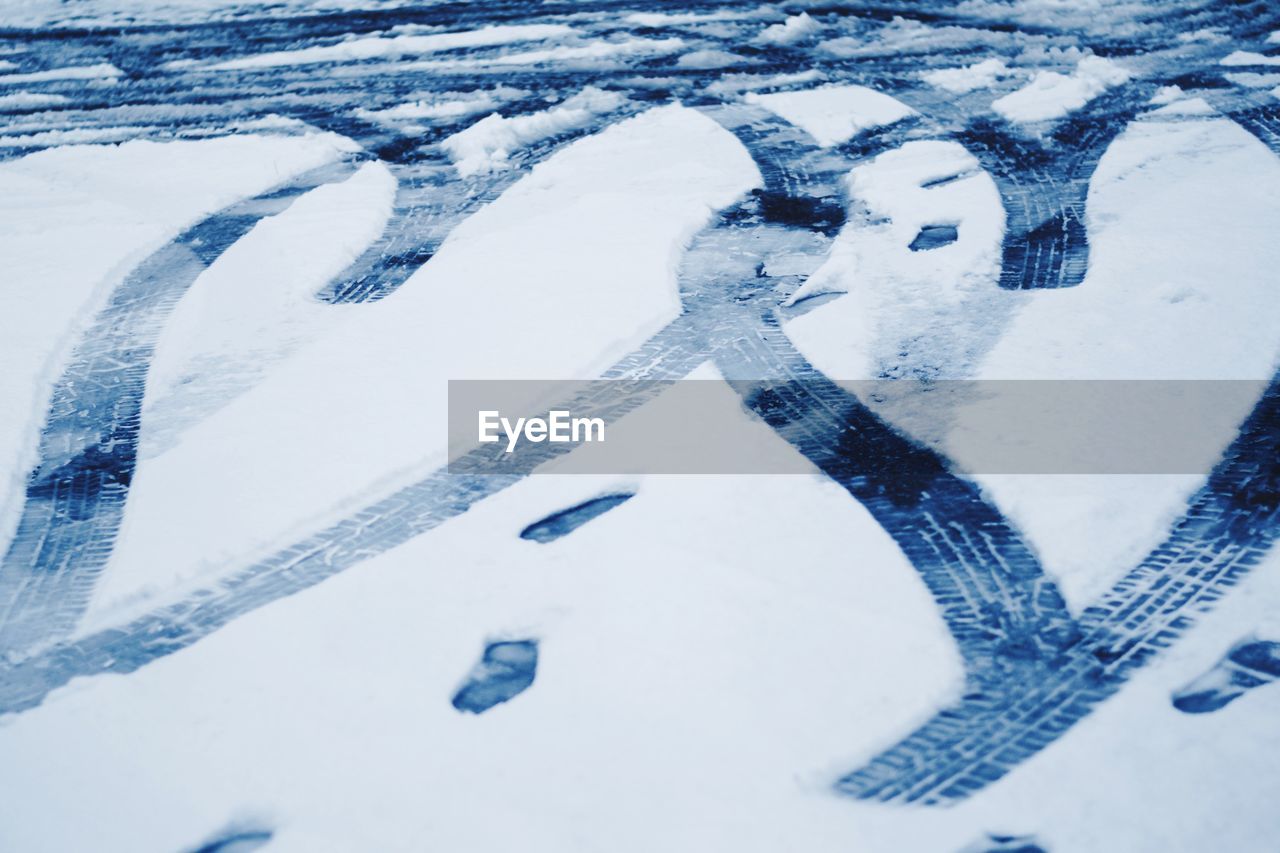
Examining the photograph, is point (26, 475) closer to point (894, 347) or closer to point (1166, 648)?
point (894, 347)

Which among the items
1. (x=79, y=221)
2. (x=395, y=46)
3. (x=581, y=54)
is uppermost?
(x=395, y=46)

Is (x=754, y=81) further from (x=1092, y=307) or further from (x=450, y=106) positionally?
(x=1092, y=307)

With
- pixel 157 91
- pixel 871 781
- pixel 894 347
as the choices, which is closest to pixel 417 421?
pixel 894 347

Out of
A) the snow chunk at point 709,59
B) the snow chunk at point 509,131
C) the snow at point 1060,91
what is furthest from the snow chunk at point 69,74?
the snow at point 1060,91

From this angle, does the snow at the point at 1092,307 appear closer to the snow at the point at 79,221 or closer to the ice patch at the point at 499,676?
the ice patch at the point at 499,676

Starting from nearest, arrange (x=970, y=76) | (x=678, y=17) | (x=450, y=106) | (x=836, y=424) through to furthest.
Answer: (x=836, y=424) → (x=970, y=76) → (x=450, y=106) → (x=678, y=17)

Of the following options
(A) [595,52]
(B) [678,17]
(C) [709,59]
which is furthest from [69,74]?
(C) [709,59]

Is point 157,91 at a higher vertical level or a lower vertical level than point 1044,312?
higher

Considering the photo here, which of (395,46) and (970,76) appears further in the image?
(395,46)
